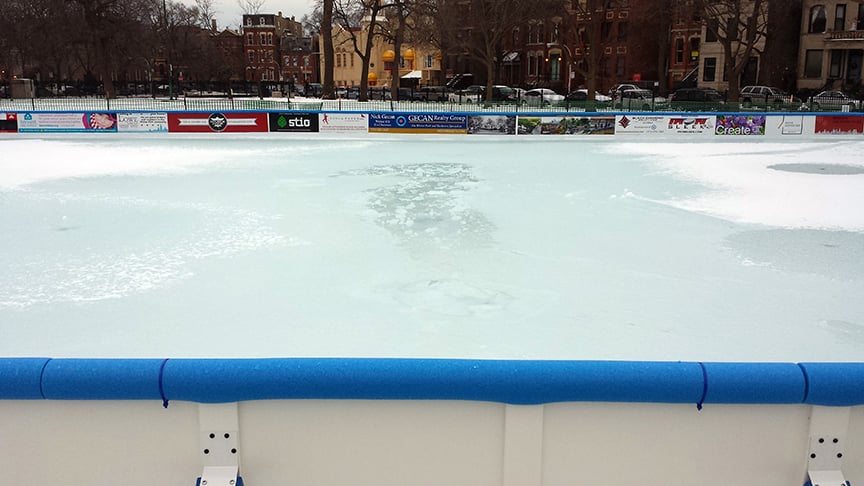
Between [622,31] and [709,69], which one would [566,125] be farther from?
[622,31]

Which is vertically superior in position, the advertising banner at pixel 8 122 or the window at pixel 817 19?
the window at pixel 817 19

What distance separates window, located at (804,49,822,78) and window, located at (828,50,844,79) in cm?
76

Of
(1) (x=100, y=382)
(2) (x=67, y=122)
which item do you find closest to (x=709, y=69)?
(2) (x=67, y=122)

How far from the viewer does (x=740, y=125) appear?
80.7 feet

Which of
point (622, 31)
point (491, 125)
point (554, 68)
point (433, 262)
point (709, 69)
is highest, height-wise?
point (622, 31)

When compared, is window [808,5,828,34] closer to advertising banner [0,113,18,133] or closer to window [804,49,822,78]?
window [804,49,822,78]

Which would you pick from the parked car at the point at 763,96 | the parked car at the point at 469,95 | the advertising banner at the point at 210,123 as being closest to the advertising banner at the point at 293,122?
the advertising banner at the point at 210,123

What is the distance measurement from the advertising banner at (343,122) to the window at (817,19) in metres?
34.1

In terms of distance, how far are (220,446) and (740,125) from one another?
25301mm

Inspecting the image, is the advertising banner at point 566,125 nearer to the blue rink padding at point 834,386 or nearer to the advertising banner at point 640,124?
the advertising banner at point 640,124

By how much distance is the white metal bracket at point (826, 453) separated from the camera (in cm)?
238

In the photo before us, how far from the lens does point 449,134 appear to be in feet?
80.2

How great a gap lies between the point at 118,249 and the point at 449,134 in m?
16.5

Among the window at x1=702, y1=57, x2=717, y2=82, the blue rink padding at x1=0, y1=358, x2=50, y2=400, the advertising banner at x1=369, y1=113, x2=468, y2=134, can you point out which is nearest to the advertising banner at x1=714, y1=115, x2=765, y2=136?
the advertising banner at x1=369, y1=113, x2=468, y2=134
